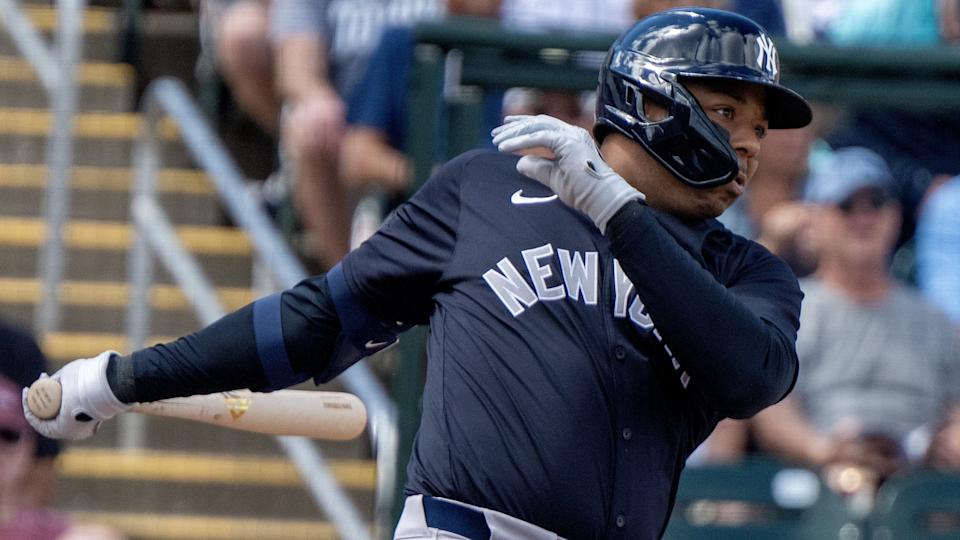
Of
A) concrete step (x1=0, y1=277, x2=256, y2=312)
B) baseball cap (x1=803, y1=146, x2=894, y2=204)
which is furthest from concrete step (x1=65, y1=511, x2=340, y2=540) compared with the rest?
baseball cap (x1=803, y1=146, x2=894, y2=204)

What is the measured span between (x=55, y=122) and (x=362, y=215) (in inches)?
63.0

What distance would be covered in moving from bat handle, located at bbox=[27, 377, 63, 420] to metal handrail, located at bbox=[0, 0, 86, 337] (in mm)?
3192

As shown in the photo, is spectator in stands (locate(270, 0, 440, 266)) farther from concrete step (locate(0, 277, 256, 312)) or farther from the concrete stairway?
the concrete stairway

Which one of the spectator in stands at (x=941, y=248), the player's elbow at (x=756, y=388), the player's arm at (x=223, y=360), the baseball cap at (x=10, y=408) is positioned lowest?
the baseball cap at (x=10, y=408)

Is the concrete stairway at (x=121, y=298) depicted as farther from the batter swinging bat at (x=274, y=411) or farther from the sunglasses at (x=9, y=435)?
the batter swinging bat at (x=274, y=411)

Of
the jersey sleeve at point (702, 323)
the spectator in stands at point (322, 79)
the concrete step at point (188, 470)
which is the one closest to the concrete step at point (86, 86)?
the spectator in stands at point (322, 79)

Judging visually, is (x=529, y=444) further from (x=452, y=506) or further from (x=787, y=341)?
(x=787, y=341)

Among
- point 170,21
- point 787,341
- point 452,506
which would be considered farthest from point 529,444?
point 170,21

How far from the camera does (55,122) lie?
6.97m

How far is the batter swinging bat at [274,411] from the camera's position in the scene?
360 cm

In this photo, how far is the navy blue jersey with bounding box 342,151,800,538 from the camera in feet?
10.1

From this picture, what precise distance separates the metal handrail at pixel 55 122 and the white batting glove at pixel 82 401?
127 inches

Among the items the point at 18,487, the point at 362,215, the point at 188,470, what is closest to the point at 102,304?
the point at 188,470

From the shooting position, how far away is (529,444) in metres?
3.12
